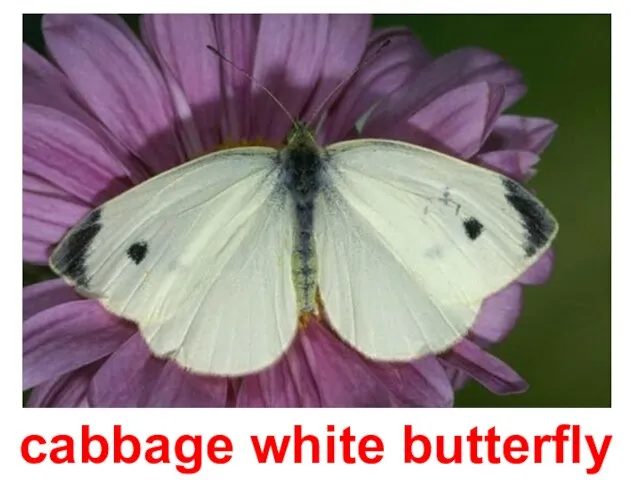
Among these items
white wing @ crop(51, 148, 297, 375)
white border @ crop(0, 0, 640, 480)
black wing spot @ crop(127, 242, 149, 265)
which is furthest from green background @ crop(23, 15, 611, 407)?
black wing spot @ crop(127, 242, 149, 265)

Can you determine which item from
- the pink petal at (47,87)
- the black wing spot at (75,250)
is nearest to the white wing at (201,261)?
the black wing spot at (75,250)

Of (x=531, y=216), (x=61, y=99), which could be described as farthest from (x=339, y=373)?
(x=61, y=99)

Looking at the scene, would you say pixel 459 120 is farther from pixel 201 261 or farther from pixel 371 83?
pixel 201 261

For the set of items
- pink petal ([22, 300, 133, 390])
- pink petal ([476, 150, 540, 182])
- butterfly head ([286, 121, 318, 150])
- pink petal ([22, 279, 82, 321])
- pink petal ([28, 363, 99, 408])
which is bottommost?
pink petal ([28, 363, 99, 408])

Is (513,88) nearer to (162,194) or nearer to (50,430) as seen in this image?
(162,194)

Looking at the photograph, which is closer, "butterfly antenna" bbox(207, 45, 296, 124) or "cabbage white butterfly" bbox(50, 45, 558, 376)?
"cabbage white butterfly" bbox(50, 45, 558, 376)

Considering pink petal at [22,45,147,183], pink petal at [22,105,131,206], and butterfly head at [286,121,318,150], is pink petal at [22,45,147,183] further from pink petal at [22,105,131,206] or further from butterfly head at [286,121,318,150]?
butterfly head at [286,121,318,150]

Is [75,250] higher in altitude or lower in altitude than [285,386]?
higher
